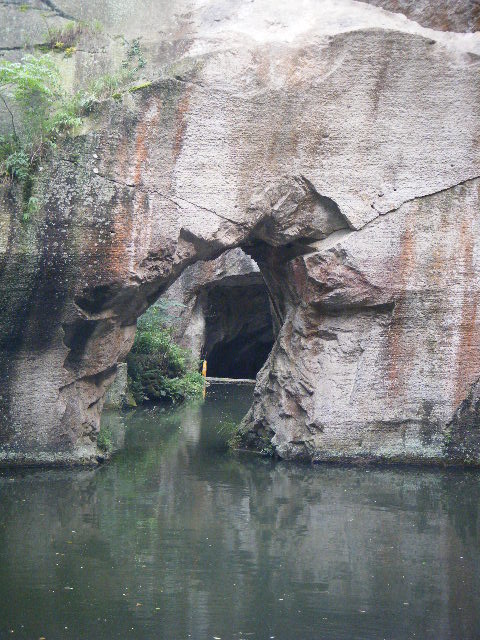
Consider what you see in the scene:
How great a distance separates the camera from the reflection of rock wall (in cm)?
2194

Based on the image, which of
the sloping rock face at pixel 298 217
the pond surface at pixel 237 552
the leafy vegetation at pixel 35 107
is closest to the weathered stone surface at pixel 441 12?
the sloping rock face at pixel 298 217

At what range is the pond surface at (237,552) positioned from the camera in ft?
19.2

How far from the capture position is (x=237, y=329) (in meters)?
27.2

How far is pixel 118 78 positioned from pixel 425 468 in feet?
20.4

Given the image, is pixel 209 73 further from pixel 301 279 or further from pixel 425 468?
pixel 425 468

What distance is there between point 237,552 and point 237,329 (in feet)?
64.8

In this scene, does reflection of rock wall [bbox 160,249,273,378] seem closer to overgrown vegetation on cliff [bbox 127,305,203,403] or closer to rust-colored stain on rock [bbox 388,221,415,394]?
overgrown vegetation on cliff [bbox 127,305,203,403]

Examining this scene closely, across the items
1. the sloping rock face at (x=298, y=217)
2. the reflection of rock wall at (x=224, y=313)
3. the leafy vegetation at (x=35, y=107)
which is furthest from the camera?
the reflection of rock wall at (x=224, y=313)

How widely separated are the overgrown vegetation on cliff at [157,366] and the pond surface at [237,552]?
7.59 meters

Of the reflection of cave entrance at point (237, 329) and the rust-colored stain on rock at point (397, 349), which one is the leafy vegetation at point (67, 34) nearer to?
the rust-colored stain on rock at point (397, 349)

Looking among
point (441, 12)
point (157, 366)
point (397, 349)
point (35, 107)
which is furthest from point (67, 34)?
point (157, 366)

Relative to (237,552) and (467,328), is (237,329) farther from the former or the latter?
(237,552)

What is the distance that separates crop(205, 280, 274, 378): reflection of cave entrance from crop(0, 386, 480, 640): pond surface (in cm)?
1348

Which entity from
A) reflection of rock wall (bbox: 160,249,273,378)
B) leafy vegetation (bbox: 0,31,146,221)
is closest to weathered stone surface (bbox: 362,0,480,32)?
leafy vegetation (bbox: 0,31,146,221)
